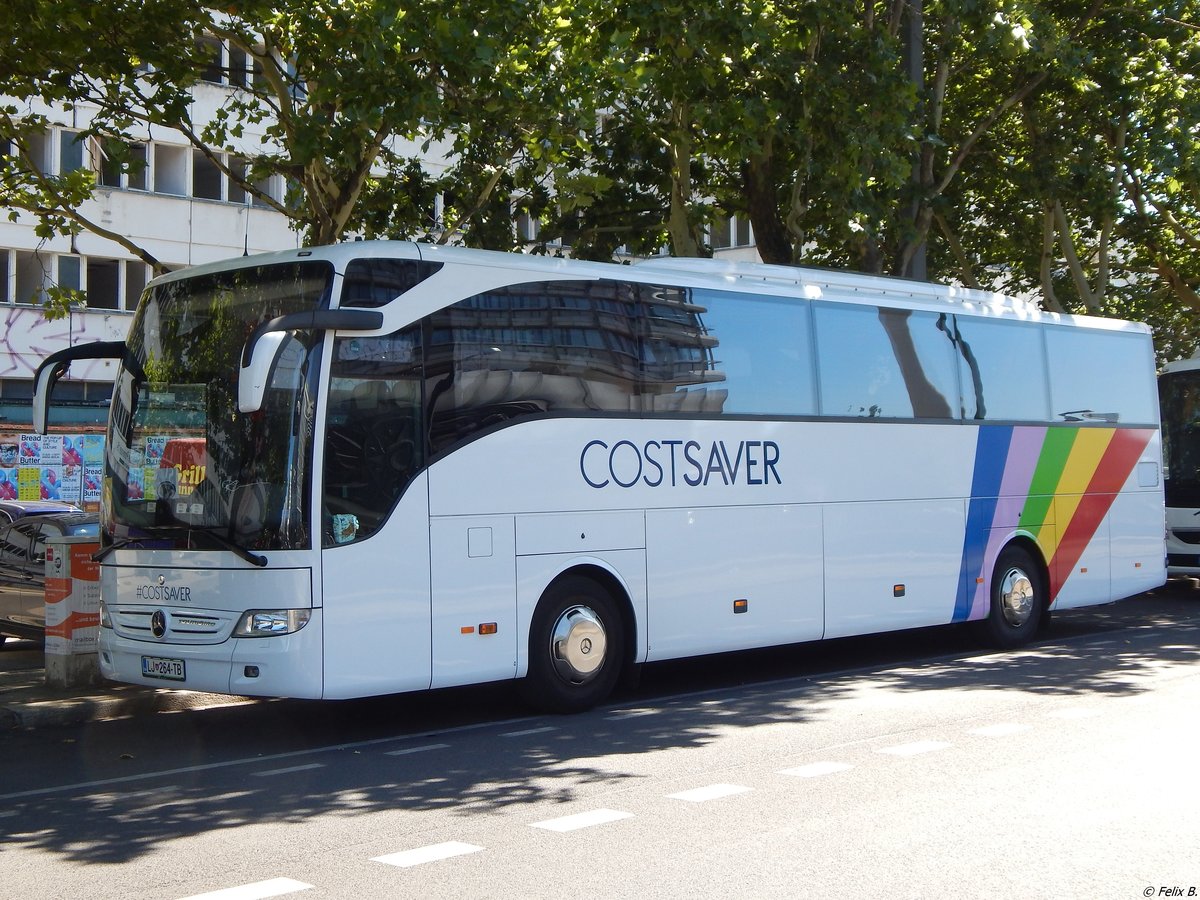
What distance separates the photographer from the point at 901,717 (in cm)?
1019

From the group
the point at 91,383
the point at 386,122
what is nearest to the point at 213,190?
the point at 91,383

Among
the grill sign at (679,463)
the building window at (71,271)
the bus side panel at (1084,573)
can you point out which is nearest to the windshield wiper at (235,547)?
the grill sign at (679,463)

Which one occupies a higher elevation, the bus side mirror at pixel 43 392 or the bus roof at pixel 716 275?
the bus roof at pixel 716 275

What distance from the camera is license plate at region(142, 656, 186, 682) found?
9.52 meters

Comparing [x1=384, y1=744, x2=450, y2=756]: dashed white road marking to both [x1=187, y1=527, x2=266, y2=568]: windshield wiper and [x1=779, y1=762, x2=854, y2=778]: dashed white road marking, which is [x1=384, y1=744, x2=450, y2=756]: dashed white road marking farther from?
[x1=779, y1=762, x2=854, y2=778]: dashed white road marking

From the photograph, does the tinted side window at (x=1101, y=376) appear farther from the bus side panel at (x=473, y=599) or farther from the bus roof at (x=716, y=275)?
the bus side panel at (x=473, y=599)

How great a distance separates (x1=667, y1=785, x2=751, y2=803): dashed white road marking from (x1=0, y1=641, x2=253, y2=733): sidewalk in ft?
16.6

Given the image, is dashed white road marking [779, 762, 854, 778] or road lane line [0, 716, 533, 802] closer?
dashed white road marking [779, 762, 854, 778]

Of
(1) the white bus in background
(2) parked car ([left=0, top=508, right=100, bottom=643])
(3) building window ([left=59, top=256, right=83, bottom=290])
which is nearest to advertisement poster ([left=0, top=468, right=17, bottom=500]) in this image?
(3) building window ([left=59, top=256, right=83, bottom=290])

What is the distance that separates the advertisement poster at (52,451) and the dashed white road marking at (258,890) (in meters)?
23.5

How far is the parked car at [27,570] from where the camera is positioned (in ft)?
45.5

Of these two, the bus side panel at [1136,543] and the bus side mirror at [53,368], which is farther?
the bus side panel at [1136,543]

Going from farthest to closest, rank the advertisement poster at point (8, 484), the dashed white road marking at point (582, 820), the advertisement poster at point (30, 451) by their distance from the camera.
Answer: the advertisement poster at point (30, 451)
the advertisement poster at point (8, 484)
the dashed white road marking at point (582, 820)

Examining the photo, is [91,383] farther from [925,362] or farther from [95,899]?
[95,899]
